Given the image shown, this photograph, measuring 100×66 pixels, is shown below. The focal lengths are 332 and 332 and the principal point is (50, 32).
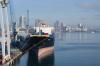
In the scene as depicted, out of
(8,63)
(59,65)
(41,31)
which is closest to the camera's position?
(8,63)

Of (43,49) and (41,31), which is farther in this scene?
(41,31)

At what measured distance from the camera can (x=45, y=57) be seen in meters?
59.4

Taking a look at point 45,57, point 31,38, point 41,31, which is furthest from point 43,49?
point 41,31

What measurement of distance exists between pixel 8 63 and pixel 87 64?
21787mm

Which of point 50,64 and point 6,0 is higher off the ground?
point 6,0

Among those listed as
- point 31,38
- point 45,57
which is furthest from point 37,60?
point 31,38

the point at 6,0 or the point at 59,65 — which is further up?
the point at 6,0

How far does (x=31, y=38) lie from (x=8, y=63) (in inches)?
1006

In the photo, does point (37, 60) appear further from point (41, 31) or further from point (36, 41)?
point (41, 31)

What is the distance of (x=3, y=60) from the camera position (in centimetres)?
3834

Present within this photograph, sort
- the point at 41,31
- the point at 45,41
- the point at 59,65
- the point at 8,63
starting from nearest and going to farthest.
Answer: the point at 8,63 → the point at 59,65 → the point at 45,41 → the point at 41,31

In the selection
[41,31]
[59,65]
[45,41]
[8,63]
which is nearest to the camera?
[8,63]

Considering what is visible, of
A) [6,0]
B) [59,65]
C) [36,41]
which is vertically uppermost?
[6,0]

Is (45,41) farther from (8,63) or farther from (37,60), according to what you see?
(8,63)
